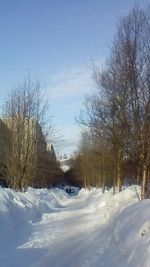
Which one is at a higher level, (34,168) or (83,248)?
(34,168)

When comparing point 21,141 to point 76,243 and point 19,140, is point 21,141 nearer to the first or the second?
point 19,140

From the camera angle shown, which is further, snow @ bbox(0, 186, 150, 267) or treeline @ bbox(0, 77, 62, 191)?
treeline @ bbox(0, 77, 62, 191)

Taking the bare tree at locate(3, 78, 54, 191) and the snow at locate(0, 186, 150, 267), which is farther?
the bare tree at locate(3, 78, 54, 191)

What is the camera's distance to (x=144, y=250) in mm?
8703

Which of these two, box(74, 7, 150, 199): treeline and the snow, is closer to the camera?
the snow

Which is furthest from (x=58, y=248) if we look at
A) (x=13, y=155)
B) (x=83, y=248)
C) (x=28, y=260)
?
(x=13, y=155)

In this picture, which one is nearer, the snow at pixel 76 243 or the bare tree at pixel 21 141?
the snow at pixel 76 243

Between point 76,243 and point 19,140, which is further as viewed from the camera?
point 19,140

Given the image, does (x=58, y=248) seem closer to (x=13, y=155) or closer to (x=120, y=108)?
(x=120, y=108)

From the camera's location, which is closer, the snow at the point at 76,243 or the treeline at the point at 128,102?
the snow at the point at 76,243

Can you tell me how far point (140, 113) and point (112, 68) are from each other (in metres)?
4.11

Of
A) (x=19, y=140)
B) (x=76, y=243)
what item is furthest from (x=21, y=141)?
(x=76, y=243)

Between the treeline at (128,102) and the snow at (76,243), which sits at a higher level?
the treeline at (128,102)

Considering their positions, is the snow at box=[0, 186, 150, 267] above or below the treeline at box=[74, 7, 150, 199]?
below
